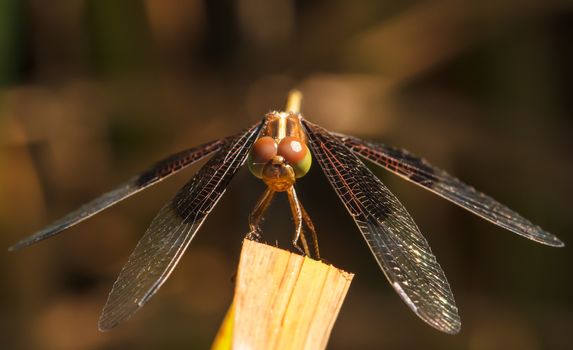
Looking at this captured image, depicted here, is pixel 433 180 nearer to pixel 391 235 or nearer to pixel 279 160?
pixel 391 235

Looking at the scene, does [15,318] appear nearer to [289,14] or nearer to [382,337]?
[382,337]

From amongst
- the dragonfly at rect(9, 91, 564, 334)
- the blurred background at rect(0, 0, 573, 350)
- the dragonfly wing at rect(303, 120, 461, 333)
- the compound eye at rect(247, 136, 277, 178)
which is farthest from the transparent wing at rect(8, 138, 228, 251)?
the blurred background at rect(0, 0, 573, 350)

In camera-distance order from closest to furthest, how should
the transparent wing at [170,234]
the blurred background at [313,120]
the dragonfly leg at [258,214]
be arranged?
the transparent wing at [170,234] < the dragonfly leg at [258,214] < the blurred background at [313,120]

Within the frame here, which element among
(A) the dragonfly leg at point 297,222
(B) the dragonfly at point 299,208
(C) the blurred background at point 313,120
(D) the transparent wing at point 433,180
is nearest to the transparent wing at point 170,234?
(B) the dragonfly at point 299,208

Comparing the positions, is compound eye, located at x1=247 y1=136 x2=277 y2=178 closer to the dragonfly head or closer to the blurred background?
the dragonfly head

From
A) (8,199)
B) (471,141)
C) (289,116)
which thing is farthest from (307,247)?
(8,199)

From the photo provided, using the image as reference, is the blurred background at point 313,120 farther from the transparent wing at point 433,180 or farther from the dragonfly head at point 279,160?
the dragonfly head at point 279,160

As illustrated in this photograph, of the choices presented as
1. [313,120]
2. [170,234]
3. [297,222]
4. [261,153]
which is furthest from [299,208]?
[313,120]
